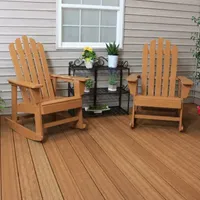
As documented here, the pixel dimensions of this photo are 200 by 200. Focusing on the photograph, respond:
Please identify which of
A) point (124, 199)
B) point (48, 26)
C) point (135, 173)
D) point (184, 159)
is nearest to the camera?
point (124, 199)

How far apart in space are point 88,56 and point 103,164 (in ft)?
5.82

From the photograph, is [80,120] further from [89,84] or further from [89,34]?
[89,34]

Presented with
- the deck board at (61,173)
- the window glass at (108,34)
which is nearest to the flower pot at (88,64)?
the window glass at (108,34)

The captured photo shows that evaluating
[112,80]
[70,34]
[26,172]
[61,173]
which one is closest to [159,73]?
[112,80]

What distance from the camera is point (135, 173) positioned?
8.61ft

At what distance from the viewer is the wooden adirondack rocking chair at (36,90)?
10.5 ft

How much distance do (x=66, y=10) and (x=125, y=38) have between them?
96 centimetres

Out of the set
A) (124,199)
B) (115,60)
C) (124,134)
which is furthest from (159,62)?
(124,199)

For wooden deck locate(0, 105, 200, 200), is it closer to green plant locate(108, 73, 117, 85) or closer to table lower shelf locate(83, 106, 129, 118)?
table lower shelf locate(83, 106, 129, 118)

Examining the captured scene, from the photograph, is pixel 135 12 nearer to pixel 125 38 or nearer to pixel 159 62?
pixel 125 38

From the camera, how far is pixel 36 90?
3.14 metres

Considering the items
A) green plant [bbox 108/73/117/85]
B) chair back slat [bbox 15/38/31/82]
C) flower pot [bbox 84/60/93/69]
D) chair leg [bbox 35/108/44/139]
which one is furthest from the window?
chair leg [bbox 35/108/44/139]

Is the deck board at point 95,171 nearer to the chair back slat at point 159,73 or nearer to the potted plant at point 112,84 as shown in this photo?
the potted plant at point 112,84

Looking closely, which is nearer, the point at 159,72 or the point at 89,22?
the point at 159,72
